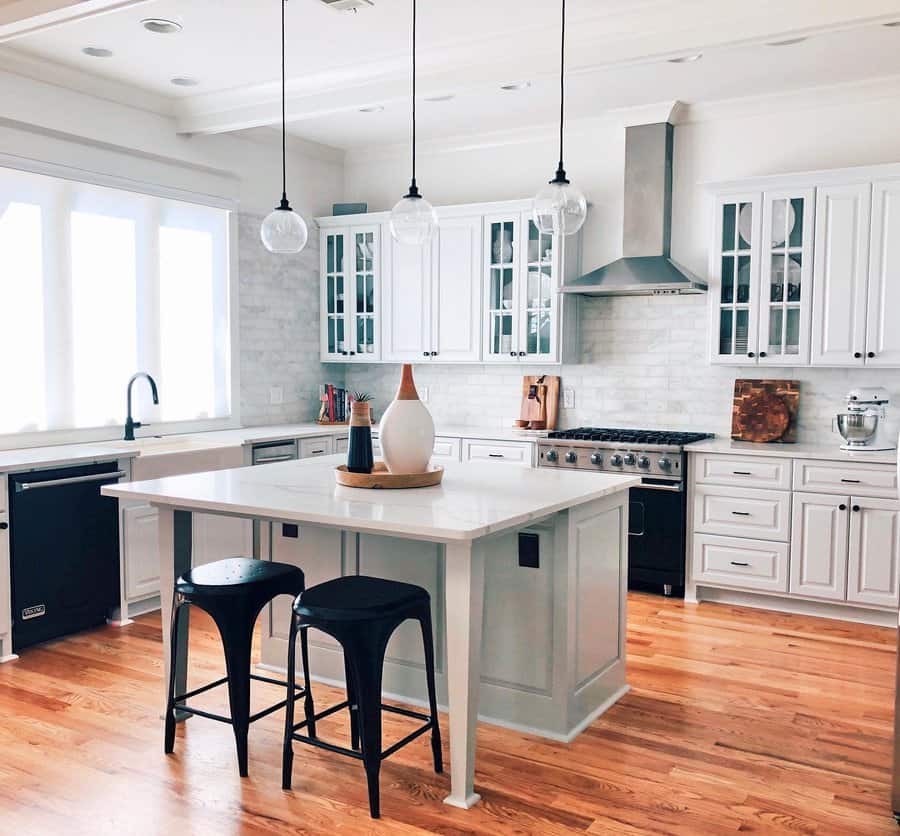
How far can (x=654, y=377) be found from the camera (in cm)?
594

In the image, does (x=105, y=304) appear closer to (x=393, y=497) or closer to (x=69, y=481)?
(x=69, y=481)

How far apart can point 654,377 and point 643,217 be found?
1039 millimetres

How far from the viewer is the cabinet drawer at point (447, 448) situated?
608cm

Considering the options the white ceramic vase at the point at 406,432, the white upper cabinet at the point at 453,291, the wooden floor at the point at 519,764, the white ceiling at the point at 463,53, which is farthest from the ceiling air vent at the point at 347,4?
the wooden floor at the point at 519,764

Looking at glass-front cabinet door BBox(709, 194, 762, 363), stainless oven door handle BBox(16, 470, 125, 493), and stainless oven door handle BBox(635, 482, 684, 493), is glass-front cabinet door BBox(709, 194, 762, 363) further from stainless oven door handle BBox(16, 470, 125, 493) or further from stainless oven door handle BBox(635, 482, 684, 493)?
stainless oven door handle BBox(16, 470, 125, 493)

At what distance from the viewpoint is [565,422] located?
6285 mm

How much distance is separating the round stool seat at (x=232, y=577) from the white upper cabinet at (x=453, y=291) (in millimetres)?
3136

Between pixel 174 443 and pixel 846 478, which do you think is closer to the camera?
pixel 846 478

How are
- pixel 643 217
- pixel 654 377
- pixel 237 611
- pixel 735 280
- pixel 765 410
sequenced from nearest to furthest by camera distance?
pixel 237 611 < pixel 735 280 < pixel 765 410 < pixel 643 217 < pixel 654 377

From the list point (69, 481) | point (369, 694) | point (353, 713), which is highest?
point (69, 481)

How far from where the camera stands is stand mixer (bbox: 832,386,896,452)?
4980mm

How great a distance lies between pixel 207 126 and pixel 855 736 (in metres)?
4.73

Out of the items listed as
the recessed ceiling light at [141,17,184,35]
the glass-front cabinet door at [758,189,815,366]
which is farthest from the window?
the glass-front cabinet door at [758,189,815,366]

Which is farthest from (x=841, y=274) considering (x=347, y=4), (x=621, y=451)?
(x=347, y=4)
